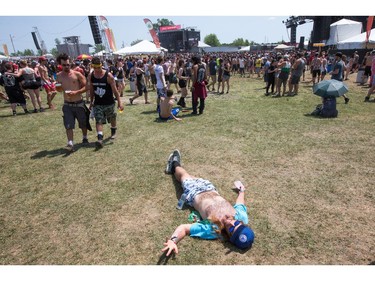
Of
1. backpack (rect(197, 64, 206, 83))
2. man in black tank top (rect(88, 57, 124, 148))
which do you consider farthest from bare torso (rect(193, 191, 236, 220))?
backpack (rect(197, 64, 206, 83))

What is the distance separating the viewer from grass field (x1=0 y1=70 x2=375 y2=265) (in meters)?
2.91

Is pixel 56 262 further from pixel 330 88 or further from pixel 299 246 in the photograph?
pixel 330 88

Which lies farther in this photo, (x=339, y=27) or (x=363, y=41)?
(x=339, y=27)

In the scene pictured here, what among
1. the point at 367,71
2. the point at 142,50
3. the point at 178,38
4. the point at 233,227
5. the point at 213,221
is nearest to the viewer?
the point at 233,227

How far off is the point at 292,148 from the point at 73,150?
16.4ft

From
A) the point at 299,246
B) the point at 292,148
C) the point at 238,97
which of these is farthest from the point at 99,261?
the point at 238,97

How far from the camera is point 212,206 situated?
3254 mm

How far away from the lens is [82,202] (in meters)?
3.88

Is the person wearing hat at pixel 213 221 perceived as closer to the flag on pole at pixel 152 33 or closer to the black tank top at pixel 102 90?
the black tank top at pixel 102 90

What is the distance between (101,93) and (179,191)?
3139 mm

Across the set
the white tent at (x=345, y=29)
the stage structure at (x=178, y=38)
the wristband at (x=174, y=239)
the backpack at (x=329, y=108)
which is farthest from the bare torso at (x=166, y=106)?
the stage structure at (x=178, y=38)

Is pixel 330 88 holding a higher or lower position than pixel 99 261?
higher

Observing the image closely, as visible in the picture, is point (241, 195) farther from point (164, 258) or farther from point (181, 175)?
point (164, 258)

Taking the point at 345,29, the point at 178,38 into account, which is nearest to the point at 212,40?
the point at 178,38
